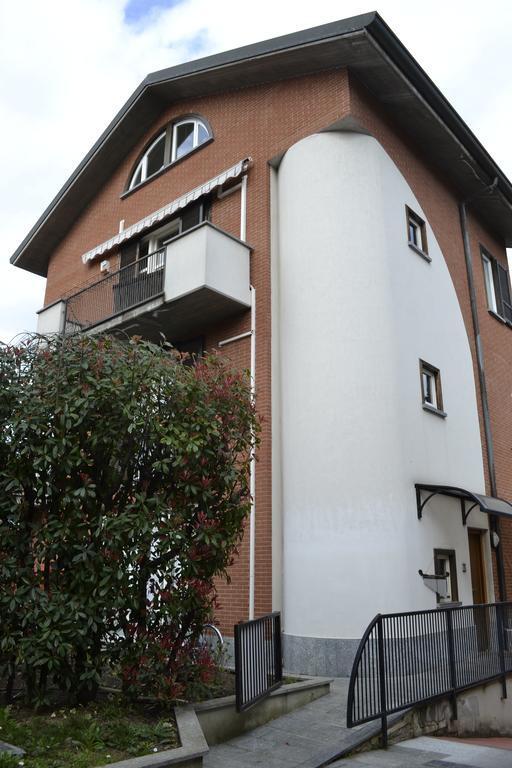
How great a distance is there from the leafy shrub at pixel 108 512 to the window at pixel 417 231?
749 centimetres

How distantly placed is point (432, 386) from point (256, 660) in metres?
6.90

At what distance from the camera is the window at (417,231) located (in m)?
12.7

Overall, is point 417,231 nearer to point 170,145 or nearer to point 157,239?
point 157,239

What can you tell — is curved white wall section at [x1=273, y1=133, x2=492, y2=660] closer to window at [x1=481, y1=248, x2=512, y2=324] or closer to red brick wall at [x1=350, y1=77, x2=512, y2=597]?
red brick wall at [x1=350, y1=77, x2=512, y2=597]

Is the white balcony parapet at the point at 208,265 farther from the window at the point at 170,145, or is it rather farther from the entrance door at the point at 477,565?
the entrance door at the point at 477,565

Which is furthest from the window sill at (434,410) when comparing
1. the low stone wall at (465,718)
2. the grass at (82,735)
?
the grass at (82,735)

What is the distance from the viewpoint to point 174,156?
1524cm

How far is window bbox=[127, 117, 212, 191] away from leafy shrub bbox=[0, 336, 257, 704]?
365 inches

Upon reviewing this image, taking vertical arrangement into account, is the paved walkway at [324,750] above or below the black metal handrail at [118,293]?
below

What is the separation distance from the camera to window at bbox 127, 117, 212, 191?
1472 centimetres

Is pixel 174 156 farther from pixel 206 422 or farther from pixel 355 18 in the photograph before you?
pixel 206 422

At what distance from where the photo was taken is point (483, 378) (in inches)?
549

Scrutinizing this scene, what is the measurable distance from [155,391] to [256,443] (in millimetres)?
1375

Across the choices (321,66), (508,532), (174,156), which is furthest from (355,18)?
(508,532)
